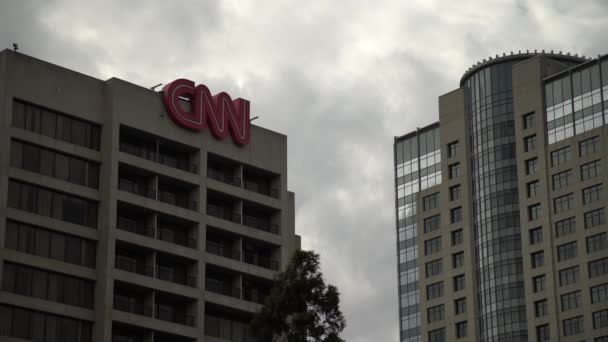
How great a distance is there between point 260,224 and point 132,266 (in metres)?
15.6

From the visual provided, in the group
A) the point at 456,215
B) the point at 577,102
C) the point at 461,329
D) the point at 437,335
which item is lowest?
the point at 437,335

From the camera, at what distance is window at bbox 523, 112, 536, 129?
193 meters

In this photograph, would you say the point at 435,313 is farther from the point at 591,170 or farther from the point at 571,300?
the point at 591,170

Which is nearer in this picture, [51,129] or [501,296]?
[51,129]

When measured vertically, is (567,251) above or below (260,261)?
Answer: above

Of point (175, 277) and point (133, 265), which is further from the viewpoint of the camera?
point (175, 277)

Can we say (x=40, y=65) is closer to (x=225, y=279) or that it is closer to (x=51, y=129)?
(x=51, y=129)

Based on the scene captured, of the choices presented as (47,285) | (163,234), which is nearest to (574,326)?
(163,234)

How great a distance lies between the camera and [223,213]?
130000 millimetres

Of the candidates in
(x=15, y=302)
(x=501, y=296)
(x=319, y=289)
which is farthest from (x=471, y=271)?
(x=319, y=289)

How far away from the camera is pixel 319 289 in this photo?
298 ft

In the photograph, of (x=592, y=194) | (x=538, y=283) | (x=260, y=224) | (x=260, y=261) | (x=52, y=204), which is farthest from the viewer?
(x=538, y=283)

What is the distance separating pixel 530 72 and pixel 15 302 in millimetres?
101759

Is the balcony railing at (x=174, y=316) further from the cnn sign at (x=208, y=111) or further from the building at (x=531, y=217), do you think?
the building at (x=531, y=217)
